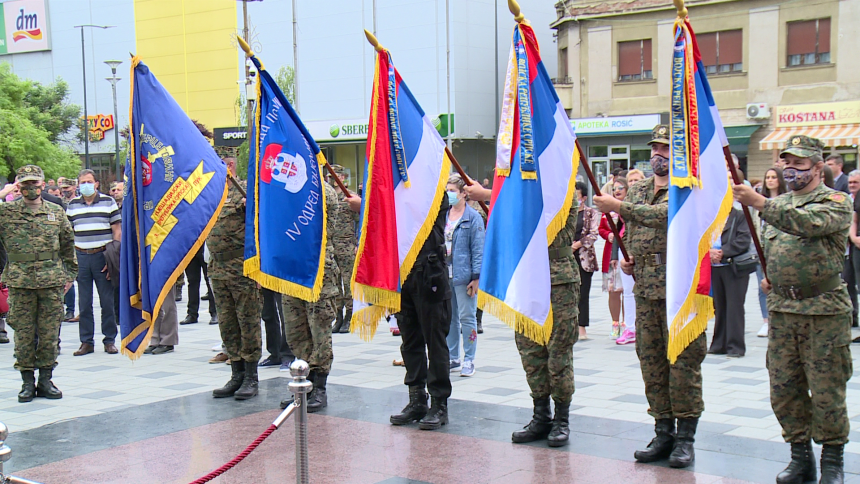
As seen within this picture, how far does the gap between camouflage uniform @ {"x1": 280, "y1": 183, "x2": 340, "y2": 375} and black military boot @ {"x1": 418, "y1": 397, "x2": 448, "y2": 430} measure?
1105 mm

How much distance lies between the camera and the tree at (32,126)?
1622 inches

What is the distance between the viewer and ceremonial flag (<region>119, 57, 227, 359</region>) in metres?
7.48

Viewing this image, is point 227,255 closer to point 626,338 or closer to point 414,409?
point 414,409

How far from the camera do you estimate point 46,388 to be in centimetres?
842

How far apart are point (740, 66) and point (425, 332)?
2853 cm

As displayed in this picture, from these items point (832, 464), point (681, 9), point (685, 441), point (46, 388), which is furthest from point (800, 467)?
point (46, 388)

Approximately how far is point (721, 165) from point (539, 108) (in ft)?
4.36

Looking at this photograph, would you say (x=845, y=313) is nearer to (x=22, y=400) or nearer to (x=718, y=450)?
(x=718, y=450)

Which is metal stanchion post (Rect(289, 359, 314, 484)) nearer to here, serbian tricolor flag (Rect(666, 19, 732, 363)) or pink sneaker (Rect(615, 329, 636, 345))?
serbian tricolor flag (Rect(666, 19, 732, 363))

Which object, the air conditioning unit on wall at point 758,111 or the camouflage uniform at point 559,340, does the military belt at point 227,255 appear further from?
the air conditioning unit on wall at point 758,111

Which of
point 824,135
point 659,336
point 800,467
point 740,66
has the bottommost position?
point 800,467

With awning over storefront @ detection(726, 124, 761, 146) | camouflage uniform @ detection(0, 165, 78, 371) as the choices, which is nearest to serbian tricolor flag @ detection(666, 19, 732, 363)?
camouflage uniform @ detection(0, 165, 78, 371)

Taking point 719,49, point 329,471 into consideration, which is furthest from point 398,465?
point 719,49

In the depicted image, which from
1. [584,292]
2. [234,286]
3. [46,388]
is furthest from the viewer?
[584,292]
